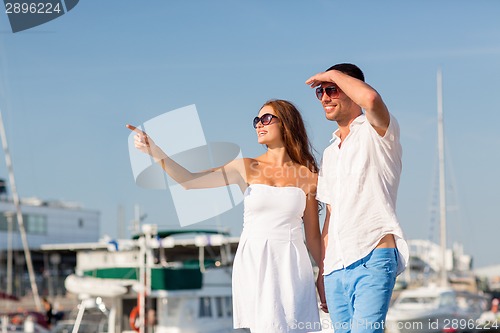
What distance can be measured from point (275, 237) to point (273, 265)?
14cm

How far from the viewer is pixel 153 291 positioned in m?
21.9

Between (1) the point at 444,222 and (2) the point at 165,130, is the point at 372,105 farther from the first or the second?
(1) the point at 444,222

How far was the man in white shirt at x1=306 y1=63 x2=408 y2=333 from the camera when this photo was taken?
3.39 m

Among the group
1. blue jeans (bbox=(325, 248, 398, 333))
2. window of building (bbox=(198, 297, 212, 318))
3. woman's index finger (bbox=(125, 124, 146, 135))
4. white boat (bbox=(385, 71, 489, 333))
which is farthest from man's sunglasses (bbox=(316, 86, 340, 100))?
white boat (bbox=(385, 71, 489, 333))

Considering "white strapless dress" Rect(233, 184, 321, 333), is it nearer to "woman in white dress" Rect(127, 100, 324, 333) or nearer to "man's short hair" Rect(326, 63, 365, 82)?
"woman in white dress" Rect(127, 100, 324, 333)

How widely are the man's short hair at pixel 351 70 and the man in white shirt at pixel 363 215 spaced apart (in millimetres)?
18

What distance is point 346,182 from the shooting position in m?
3.60

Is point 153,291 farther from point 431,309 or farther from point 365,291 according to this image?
point 365,291

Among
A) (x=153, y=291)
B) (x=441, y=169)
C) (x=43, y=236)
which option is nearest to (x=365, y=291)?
(x=153, y=291)

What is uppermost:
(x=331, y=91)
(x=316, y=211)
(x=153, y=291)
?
(x=331, y=91)

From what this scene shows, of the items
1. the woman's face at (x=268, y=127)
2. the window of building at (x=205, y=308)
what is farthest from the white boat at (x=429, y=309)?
Result: the woman's face at (x=268, y=127)

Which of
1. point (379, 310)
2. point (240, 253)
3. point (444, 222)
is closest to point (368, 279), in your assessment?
point (379, 310)

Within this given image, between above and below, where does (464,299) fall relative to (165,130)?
below

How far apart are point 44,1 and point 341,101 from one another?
3696 mm
